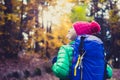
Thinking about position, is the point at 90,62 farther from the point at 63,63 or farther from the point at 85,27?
the point at 85,27

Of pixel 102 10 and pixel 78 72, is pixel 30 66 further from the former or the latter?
pixel 78 72

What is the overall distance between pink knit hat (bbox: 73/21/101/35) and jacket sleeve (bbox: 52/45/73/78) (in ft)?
1.15

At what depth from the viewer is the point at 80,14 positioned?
2995 cm

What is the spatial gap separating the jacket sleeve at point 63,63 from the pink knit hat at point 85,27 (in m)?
0.35

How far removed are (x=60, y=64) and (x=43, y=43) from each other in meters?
28.7

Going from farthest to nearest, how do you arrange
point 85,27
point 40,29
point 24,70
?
point 40,29 < point 24,70 < point 85,27

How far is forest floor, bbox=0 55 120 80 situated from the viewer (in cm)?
1960

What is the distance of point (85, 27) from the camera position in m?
3.97

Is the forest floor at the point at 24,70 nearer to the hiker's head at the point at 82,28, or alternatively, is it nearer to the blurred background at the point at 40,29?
the blurred background at the point at 40,29

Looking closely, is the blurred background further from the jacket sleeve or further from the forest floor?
the jacket sleeve

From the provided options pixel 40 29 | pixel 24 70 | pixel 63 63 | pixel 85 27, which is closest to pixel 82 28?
pixel 85 27

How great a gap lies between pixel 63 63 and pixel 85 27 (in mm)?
634

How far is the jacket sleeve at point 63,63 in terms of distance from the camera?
11.7ft

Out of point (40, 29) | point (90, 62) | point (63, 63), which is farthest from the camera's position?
point (40, 29)
